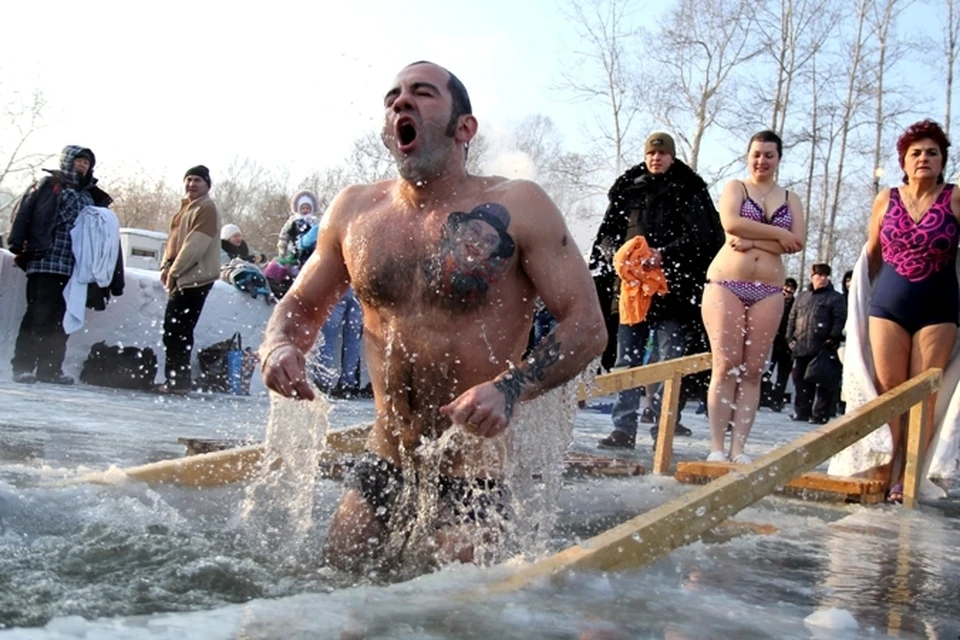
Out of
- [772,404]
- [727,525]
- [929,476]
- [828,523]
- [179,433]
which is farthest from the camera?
[772,404]

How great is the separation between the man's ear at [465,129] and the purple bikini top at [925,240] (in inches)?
119

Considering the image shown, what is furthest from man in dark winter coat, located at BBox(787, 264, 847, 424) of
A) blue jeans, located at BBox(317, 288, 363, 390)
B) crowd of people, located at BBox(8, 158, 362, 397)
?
crowd of people, located at BBox(8, 158, 362, 397)

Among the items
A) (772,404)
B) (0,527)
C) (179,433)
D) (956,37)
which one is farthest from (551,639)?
(956,37)

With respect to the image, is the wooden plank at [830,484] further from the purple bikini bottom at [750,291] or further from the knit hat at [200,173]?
the knit hat at [200,173]

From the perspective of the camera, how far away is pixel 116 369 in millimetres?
9898

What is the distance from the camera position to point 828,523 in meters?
4.58

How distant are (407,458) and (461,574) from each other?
690mm

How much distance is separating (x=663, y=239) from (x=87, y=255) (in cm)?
486

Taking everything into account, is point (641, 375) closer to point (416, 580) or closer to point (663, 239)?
point (663, 239)

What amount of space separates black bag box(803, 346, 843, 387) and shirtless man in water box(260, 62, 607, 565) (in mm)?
10649

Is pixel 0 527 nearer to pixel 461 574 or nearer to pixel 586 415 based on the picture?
pixel 461 574

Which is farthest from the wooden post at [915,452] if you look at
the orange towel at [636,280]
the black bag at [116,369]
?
the black bag at [116,369]

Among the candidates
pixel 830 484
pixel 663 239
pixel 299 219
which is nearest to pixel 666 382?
pixel 830 484

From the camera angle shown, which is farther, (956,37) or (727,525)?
(956,37)
